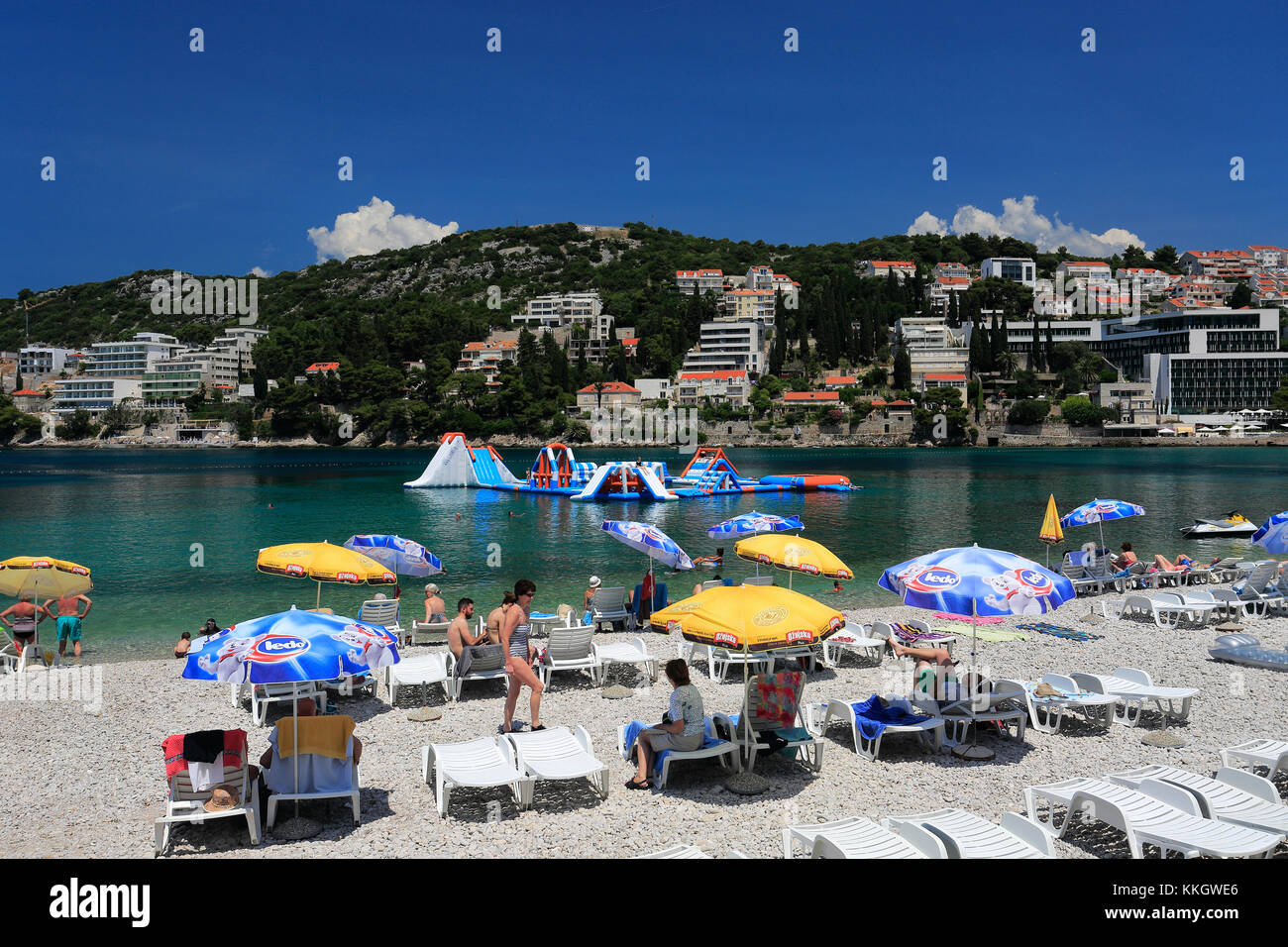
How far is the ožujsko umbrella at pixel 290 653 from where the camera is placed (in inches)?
256

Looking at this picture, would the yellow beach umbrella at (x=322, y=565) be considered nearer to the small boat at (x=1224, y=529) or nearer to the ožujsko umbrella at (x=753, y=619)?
the ožujsko umbrella at (x=753, y=619)

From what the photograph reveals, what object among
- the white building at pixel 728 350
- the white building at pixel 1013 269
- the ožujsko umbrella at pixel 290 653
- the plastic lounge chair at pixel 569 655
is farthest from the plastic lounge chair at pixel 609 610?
the white building at pixel 1013 269

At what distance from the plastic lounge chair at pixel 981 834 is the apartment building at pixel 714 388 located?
130 m

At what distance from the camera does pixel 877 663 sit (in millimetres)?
12305

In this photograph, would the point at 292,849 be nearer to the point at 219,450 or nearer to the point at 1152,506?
the point at 1152,506

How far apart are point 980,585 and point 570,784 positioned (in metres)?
3.94

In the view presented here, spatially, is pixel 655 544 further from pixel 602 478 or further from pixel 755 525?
pixel 602 478

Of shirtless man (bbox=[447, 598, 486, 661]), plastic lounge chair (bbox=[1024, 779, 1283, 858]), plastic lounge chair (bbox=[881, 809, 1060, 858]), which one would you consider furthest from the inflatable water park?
plastic lounge chair (bbox=[881, 809, 1060, 858])

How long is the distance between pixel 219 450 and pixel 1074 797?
145 metres

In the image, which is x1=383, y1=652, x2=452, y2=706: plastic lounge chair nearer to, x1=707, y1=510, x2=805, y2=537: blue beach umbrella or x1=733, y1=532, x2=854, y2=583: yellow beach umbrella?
x1=733, y1=532, x2=854, y2=583: yellow beach umbrella

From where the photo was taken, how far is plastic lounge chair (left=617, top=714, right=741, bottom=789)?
733 centimetres

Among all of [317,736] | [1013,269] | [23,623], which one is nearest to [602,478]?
[23,623]

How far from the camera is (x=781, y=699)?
313 inches
